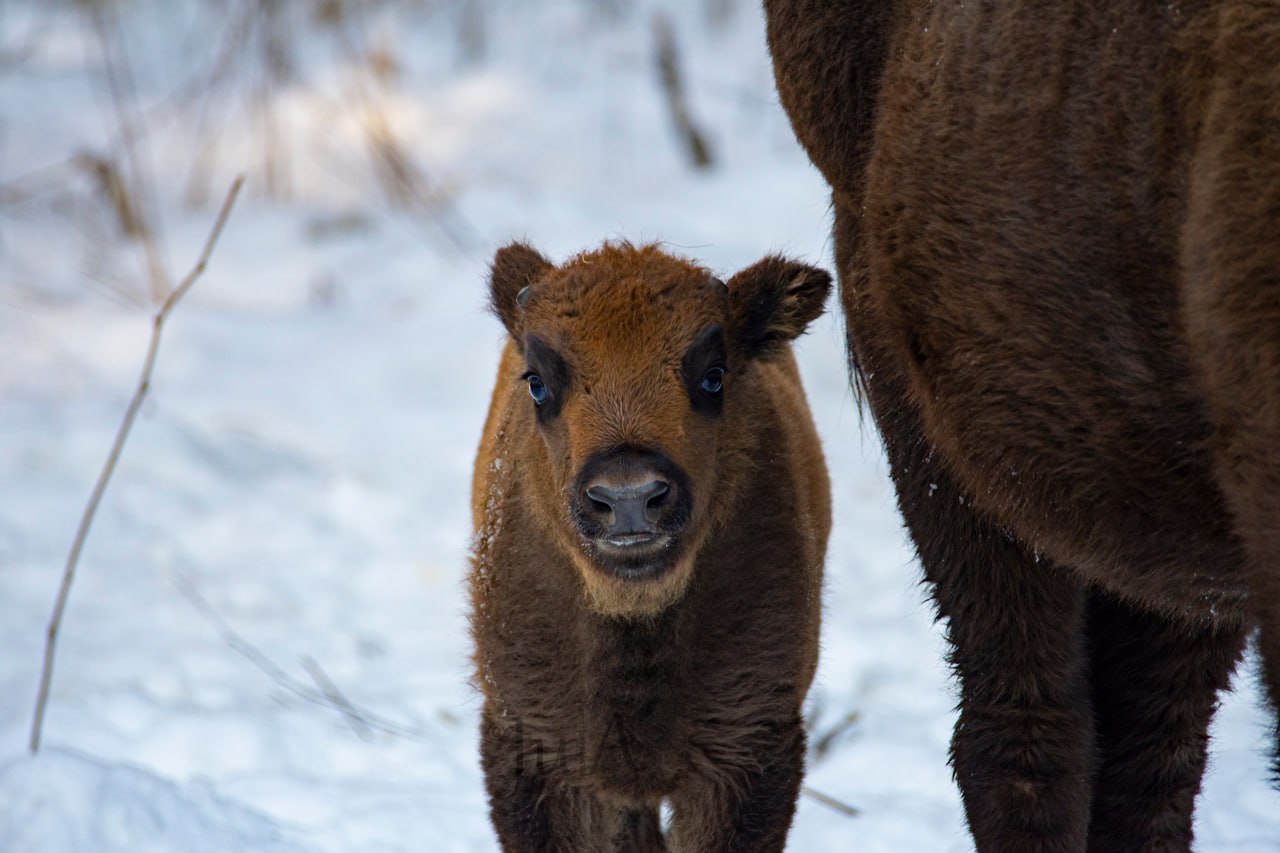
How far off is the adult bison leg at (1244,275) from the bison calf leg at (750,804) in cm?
172

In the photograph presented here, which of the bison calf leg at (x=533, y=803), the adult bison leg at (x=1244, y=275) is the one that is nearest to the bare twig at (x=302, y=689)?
the bison calf leg at (x=533, y=803)

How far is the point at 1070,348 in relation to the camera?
2.87 metres

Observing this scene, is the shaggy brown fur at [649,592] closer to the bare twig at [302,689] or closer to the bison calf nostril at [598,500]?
the bison calf nostril at [598,500]

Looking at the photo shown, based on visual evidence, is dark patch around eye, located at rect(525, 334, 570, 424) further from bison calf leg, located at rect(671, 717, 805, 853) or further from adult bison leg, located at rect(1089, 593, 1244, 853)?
adult bison leg, located at rect(1089, 593, 1244, 853)

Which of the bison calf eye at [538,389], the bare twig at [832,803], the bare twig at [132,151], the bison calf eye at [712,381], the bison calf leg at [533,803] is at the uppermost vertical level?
the bare twig at [132,151]

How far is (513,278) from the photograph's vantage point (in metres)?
4.45

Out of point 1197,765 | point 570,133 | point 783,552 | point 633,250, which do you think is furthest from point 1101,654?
point 570,133

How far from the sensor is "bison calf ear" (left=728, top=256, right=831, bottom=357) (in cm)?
427

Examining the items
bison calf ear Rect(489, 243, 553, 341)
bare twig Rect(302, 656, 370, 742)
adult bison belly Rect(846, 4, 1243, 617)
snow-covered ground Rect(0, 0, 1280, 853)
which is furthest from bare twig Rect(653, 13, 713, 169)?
adult bison belly Rect(846, 4, 1243, 617)

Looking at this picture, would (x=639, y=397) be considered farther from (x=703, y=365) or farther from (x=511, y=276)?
(x=511, y=276)

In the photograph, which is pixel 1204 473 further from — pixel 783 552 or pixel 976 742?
pixel 783 552

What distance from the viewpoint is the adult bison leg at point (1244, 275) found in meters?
2.37

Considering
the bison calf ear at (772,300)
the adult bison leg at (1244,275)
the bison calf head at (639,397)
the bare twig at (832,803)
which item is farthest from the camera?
the bare twig at (832,803)

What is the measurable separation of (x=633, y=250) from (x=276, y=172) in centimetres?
1050
